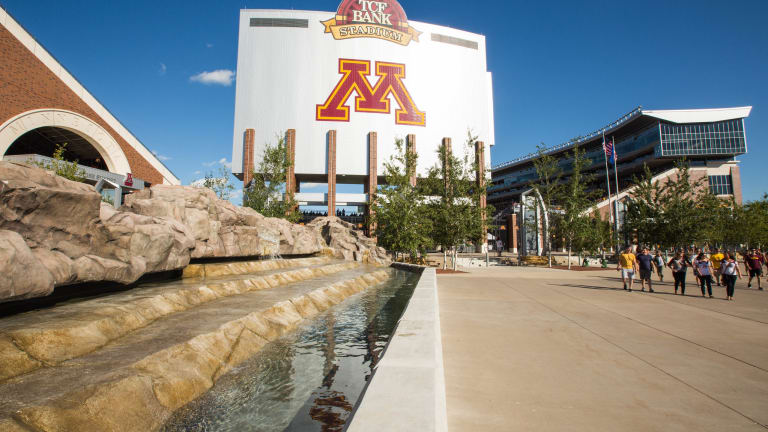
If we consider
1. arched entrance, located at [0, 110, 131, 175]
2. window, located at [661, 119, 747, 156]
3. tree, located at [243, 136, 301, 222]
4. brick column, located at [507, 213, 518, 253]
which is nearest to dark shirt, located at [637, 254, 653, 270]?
tree, located at [243, 136, 301, 222]

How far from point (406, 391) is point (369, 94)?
4267 centimetres

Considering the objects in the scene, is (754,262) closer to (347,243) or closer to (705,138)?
(347,243)

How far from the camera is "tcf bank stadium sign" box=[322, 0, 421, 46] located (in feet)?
140

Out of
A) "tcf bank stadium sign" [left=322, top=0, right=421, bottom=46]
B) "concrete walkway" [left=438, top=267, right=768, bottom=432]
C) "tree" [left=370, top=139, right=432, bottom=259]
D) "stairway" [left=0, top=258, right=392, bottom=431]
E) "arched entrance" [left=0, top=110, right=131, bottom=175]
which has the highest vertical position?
"tcf bank stadium sign" [left=322, top=0, right=421, bottom=46]

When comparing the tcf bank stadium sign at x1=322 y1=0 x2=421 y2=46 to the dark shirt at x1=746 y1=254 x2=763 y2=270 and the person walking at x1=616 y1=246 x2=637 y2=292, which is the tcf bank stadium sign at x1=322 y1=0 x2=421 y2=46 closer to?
the person walking at x1=616 y1=246 x2=637 y2=292

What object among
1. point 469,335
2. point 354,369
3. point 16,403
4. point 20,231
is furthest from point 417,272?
point 16,403

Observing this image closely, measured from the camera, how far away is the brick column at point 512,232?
55.8 metres

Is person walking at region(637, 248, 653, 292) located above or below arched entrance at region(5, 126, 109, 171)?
below

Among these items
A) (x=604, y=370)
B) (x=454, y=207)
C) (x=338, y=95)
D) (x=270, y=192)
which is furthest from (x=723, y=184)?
(x=604, y=370)

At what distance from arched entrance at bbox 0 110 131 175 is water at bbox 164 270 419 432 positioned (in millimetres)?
26871

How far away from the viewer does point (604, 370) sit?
11.9 feet

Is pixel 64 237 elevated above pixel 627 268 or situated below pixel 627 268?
above

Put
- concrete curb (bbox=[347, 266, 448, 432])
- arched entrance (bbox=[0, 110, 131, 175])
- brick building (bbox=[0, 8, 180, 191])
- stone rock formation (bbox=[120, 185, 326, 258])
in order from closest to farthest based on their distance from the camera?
concrete curb (bbox=[347, 266, 448, 432])
stone rock formation (bbox=[120, 185, 326, 258])
brick building (bbox=[0, 8, 180, 191])
arched entrance (bbox=[0, 110, 131, 175])

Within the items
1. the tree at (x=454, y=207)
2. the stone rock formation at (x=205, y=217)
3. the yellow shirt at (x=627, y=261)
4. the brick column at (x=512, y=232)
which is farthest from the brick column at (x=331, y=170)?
the yellow shirt at (x=627, y=261)
